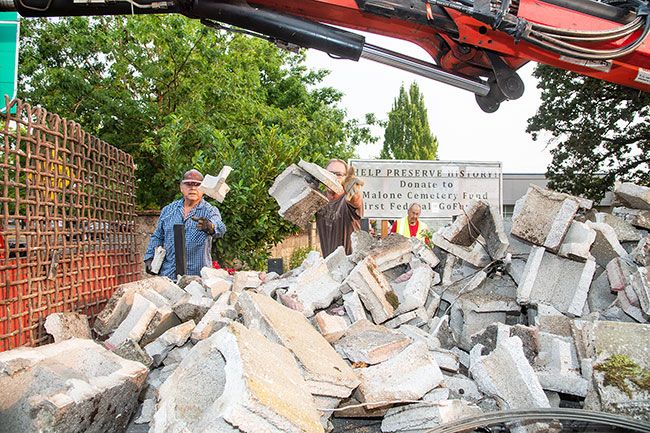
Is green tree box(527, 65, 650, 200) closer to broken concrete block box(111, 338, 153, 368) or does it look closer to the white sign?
the white sign

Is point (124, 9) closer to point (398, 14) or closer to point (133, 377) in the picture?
point (398, 14)

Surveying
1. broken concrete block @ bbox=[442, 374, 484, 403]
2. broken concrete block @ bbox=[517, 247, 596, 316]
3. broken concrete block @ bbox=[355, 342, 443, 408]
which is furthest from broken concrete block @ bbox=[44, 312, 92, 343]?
broken concrete block @ bbox=[517, 247, 596, 316]

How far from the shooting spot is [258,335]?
278cm

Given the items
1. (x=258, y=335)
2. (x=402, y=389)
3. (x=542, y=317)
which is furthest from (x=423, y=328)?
(x=258, y=335)

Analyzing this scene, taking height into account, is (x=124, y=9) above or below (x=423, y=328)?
above

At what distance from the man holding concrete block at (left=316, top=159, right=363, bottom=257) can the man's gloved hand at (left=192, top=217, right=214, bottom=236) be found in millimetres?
1116

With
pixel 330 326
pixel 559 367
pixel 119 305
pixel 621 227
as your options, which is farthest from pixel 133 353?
pixel 621 227

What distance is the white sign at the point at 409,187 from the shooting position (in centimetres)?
1041

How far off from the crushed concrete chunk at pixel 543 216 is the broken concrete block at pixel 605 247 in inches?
13.0

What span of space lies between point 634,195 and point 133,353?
4.01m

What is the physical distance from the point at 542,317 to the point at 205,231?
2.90 meters

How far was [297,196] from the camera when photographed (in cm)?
504

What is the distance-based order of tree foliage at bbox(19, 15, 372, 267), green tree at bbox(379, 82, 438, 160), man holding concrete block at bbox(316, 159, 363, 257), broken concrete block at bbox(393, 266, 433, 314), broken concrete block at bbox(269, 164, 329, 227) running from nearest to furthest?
broken concrete block at bbox(393, 266, 433, 314) → broken concrete block at bbox(269, 164, 329, 227) → man holding concrete block at bbox(316, 159, 363, 257) → tree foliage at bbox(19, 15, 372, 267) → green tree at bbox(379, 82, 438, 160)

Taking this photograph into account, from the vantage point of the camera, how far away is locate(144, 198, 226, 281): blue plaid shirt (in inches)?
211
